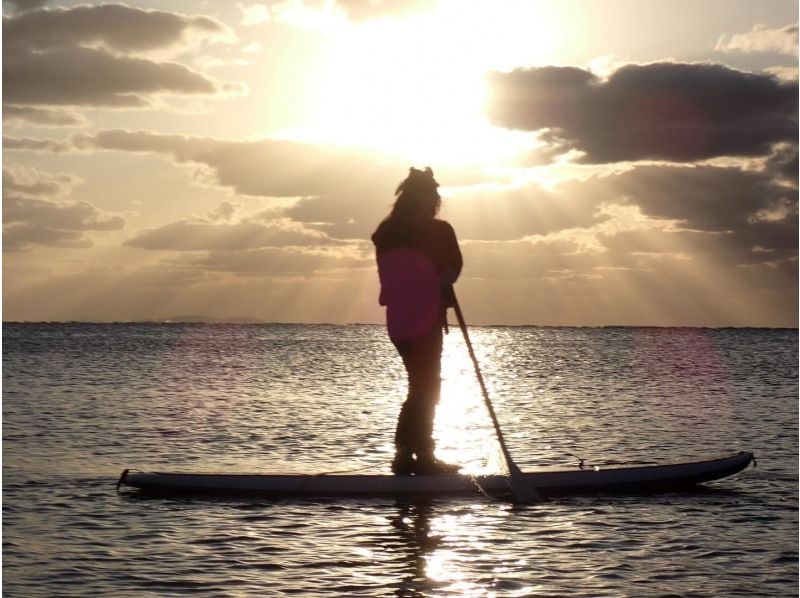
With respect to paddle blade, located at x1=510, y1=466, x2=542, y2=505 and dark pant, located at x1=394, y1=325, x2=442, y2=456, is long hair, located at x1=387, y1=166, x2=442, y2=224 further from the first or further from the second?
paddle blade, located at x1=510, y1=466, x2=542, y2=505

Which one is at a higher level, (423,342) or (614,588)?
(423,342)

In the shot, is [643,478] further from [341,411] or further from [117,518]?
[341,411]

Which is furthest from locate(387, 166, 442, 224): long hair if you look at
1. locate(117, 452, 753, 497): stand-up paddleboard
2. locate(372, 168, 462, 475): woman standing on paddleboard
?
locate(117, 452, 753, 497): stand-up paddleboard

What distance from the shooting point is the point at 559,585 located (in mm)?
8906

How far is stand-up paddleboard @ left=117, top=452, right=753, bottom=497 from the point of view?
12.7 meters

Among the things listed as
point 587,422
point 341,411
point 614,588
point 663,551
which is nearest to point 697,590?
point 614,588

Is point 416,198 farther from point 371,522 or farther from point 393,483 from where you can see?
point 371,522

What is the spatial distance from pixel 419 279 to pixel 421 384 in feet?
4.10

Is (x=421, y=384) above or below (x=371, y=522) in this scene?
above

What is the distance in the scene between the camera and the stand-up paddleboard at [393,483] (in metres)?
12.7

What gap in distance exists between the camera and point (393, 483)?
41.7ft

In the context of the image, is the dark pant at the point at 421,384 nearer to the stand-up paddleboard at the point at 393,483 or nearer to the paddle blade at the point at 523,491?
the stand-up paddleboard at the point at 393,483

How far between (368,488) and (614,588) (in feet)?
14.4

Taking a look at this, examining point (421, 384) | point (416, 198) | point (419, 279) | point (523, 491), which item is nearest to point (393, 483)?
point (421, 384)
